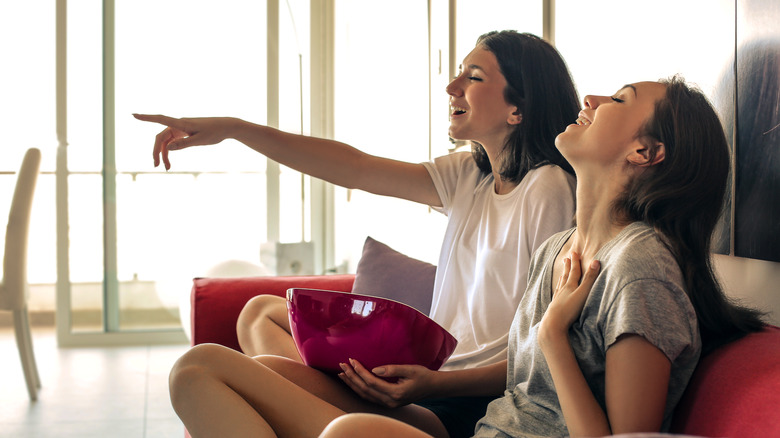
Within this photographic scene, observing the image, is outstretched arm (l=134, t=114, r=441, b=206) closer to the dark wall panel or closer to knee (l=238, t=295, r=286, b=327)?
knee (l=238, t=295, r=286, b=327)

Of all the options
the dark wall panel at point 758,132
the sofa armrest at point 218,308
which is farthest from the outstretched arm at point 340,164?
the dark wall panel at point 758,132

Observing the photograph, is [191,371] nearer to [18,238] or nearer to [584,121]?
[584,121]

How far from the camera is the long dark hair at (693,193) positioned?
90 centimetres

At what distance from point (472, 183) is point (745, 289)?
62 centimetres

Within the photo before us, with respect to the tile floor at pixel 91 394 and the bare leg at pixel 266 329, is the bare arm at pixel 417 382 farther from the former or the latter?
the tile floor at pixel 91 394

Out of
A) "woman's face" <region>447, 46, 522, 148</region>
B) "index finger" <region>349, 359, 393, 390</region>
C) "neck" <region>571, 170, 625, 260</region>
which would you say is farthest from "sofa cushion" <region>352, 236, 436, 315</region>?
"neck" <region>571, 170, 625, 260</region>

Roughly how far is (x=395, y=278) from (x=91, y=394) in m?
1.62

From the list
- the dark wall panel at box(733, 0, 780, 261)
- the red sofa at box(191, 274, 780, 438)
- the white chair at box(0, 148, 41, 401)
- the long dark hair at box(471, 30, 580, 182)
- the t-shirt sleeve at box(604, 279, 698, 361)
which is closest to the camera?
the red sofa at box(191, 274, 780, 438)

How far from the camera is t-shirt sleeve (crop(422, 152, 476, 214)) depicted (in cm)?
157

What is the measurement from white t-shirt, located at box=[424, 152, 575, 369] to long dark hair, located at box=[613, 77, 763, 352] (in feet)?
1.16

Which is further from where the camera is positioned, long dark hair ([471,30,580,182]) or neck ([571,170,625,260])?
long dark hair ([471,30,580,182])

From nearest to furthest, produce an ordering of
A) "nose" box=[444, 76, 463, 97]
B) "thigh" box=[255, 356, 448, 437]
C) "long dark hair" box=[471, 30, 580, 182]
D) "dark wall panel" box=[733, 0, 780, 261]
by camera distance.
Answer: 1. "dark wall panel" box=[733, 0, 780, 261]
2. "thigh" box=[255, 356, 448, 437]
3. "long dark hair" box=[471, 30, 580, 182]
4. "nose" box=[444, 76, 463, 97]

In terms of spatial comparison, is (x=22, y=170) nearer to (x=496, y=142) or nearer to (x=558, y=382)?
(x=496, y=142)

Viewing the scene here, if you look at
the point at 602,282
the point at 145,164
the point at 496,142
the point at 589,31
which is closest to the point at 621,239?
the point at 602,282
